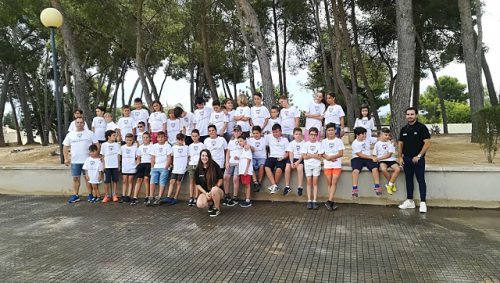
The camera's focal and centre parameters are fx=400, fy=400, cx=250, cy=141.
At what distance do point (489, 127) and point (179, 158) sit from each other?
606cm

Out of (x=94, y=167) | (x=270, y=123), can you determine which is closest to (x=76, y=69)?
(x=94, y=167)

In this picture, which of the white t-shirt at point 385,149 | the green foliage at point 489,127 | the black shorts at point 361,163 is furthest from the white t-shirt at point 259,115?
the green foliage at point 489,127

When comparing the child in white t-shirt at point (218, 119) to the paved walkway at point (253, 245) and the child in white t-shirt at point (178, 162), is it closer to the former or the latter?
the child in white t-shirt at point (178, 162)

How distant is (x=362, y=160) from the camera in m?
6.89

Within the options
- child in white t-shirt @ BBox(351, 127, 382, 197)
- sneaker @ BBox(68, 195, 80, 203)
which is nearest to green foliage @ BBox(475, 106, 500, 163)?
child in white t-shirt @ BBox(351, 127, 382, 197)

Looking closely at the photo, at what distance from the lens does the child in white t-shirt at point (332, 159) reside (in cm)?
677

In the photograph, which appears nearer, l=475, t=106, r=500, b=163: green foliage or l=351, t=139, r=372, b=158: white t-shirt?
l=351, t=139, r=372, b=158: white t-shirt

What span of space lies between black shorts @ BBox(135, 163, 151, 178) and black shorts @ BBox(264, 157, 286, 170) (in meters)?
2.27

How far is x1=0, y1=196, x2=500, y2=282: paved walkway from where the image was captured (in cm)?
402

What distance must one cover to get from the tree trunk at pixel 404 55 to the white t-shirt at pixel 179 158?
16.0ft

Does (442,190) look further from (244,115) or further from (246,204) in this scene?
(244,115)

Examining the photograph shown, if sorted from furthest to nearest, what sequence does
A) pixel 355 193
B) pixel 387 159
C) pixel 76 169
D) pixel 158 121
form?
1. pixel 158 121
2. pixel 76 169
3. pixel 355 193
4. pixel 387 159

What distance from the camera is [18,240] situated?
5391 millimetres

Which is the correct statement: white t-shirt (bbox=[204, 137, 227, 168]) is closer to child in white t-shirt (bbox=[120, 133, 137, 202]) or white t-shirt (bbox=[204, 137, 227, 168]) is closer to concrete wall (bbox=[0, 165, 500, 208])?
concrete wall (bbox=[0, 165, 500, 208])
